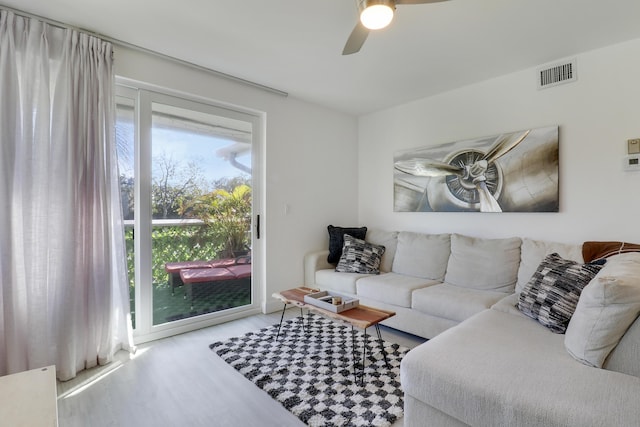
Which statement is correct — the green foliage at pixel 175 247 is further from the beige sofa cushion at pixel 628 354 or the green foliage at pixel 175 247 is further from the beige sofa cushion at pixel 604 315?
the beige sofa cushion at pixel 628 354

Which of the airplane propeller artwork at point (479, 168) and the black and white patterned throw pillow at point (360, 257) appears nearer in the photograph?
the airplane propeller artwork at point (479, 168)

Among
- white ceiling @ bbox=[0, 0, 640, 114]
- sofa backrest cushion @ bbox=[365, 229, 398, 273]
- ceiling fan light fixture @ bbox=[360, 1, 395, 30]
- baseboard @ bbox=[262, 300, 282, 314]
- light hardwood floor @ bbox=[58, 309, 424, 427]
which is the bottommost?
light hardwood floor @ bbox=[58, 309, 424, 427]

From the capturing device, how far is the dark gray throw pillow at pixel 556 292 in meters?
1.79

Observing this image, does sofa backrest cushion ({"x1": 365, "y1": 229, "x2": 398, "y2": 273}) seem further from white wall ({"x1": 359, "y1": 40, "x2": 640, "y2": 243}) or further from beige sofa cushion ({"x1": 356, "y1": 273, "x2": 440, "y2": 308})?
white wall ({"x1": 359, "y1": 40, "x2": 640, "y2": 243})

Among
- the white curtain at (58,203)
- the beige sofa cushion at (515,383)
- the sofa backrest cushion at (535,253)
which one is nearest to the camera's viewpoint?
the beige sofa cushion at (515,383)

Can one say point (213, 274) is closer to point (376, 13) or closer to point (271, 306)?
point (271, 306)

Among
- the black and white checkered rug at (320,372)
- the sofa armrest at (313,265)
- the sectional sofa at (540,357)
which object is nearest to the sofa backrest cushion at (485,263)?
the sectional sofa at (540,357)

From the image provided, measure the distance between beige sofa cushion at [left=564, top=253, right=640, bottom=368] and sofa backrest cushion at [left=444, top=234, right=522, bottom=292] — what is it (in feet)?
4.09

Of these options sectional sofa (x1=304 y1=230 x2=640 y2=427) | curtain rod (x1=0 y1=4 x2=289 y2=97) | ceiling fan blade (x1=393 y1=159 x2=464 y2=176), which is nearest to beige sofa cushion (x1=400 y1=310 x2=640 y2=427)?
sectional sofa (x1=304 y1=230 x2=640 y2=427)

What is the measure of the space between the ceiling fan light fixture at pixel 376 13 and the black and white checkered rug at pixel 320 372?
2.13 meters

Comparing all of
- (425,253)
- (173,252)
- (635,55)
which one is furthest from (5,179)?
(635,55)

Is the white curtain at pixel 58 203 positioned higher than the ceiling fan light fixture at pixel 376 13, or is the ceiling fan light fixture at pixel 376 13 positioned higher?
the ceiling fan light fixture at pixel 376 13

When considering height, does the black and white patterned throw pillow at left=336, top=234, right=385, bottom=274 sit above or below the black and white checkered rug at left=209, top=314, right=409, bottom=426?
above

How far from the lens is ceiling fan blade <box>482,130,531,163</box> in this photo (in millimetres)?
2937
